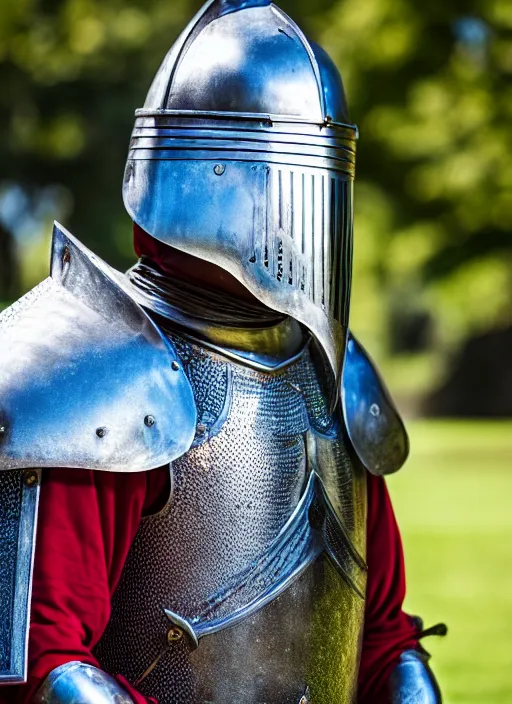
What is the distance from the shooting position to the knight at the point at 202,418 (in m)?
2.38

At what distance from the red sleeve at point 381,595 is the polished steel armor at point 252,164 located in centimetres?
42

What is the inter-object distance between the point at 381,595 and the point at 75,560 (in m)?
0.80

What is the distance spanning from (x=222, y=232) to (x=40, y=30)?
22940 millimetres

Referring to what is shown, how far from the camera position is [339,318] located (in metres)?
2.70

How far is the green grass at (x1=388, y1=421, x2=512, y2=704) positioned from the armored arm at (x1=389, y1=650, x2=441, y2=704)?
10.8 ft

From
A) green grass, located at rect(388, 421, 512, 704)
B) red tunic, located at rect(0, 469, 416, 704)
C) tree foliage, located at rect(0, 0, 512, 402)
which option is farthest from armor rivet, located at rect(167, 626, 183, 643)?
tree foliage, located at rect(0, 0, 512, 402)

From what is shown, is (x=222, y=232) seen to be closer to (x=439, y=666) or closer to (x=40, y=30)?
(x=439, y=666)

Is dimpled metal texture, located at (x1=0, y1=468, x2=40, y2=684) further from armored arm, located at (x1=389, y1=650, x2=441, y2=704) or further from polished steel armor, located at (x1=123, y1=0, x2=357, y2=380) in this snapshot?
armored arm, located at (x1=389, y1=650, x2=441, y2=704)

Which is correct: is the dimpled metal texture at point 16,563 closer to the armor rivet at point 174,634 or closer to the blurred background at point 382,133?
the armor rivet at point 174,634

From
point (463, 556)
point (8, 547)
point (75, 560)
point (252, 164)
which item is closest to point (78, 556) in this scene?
point (75, 560)

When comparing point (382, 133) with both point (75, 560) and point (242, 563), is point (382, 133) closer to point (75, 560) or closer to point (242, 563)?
point (242, 563)

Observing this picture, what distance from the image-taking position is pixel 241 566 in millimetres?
2520

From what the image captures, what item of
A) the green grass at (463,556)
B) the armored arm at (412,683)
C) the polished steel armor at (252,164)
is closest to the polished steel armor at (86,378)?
the polished steel armor at (252,164)

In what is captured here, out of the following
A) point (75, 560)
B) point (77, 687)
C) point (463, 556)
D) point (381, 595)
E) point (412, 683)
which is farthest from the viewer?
point (463, 556)
